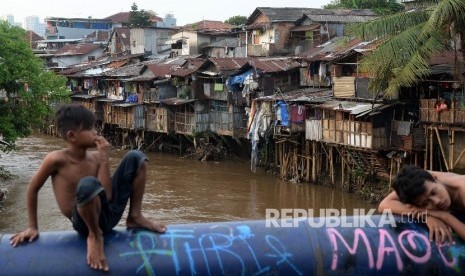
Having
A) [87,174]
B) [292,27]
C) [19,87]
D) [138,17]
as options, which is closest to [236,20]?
[138,17]

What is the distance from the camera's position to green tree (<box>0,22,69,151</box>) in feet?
74.4

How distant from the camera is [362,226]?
3531 millimetres

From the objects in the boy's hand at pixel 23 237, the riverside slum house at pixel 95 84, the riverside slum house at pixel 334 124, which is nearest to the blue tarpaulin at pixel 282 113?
the riverside slum house at pixel 334 124

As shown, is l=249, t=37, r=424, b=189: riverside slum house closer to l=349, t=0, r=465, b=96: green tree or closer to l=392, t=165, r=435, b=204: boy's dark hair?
l=349, t=0, r=465, b=96: green tree

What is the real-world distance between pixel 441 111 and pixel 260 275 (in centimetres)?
1602

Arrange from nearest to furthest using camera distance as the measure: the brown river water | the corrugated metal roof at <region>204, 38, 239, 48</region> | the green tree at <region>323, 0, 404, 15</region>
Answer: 1. the brown river water
2. the green tree at <region>323, 0, 404, 15</region>
3. the corrugated metal roof at <region>204, 38, 239, 48</region>

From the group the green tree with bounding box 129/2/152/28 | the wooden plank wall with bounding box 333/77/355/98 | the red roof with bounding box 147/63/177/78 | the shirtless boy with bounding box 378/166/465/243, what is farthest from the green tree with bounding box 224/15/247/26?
the shirtless boy with bounding box 378/166/465/243

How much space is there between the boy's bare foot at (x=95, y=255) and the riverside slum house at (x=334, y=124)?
1742 centimetres

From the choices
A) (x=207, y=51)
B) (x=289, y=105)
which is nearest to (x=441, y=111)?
(x=289, y=105)

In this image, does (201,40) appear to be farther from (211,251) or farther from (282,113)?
(211,251)

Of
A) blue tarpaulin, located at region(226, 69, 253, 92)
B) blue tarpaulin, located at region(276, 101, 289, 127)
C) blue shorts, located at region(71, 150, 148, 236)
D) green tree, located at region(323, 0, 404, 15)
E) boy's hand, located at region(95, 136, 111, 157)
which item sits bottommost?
blue tarpaulin, located at region(276, 101, 289, 127)

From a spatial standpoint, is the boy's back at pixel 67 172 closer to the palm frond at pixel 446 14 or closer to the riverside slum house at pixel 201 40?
the palm frond at pixel 446 14

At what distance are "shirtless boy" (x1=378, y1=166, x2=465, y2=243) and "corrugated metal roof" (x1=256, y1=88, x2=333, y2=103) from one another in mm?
19856

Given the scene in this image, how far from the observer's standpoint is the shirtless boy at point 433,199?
11.5 feet
